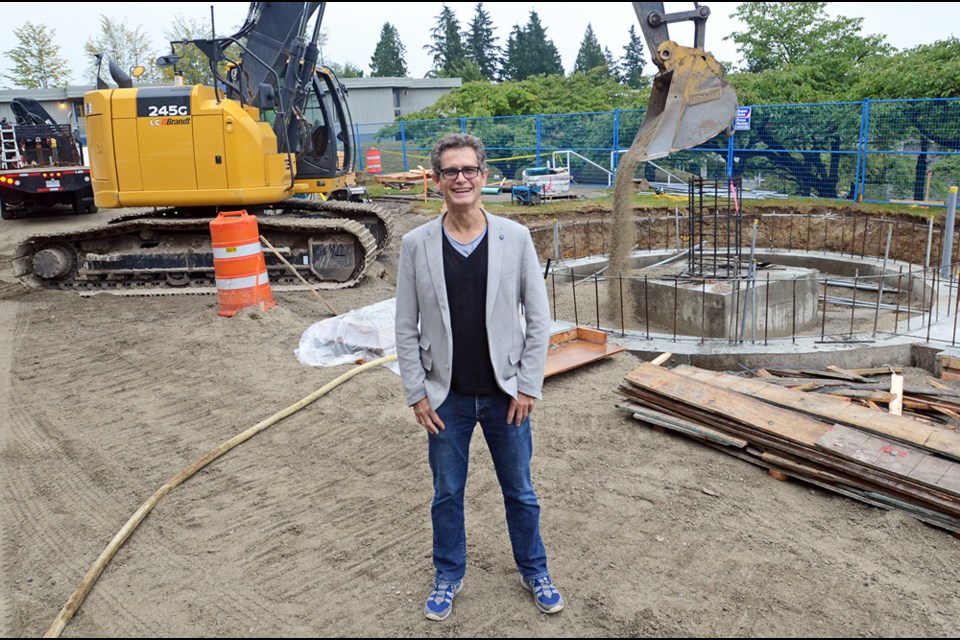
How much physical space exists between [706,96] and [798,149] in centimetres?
1156

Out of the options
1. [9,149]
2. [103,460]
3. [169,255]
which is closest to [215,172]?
[169,255]

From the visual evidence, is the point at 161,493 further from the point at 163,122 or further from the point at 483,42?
the point at 483,42

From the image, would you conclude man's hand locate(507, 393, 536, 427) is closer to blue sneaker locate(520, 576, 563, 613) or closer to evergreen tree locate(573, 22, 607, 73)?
blue sneaker locate(520, 576, 563, 613)

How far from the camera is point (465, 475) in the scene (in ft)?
10.6

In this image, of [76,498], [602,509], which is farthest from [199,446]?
[602,509]

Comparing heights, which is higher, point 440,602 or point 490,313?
point 490,313

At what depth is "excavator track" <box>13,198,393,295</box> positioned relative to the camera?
10258 mm

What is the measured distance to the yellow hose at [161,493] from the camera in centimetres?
335

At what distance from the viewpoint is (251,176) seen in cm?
970

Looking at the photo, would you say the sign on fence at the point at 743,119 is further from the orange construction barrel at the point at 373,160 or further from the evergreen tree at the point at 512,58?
the evergreen tree at the point at 512,58

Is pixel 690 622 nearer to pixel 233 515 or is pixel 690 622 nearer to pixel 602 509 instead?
pixel 602 509

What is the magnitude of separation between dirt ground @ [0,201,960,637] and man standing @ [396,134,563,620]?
1.72 ft

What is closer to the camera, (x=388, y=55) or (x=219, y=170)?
(x=219, y=170)

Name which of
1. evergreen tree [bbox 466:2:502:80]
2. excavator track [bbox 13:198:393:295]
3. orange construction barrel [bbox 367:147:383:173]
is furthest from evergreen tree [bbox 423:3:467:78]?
excavator track [bbox 13:198:393:295]
